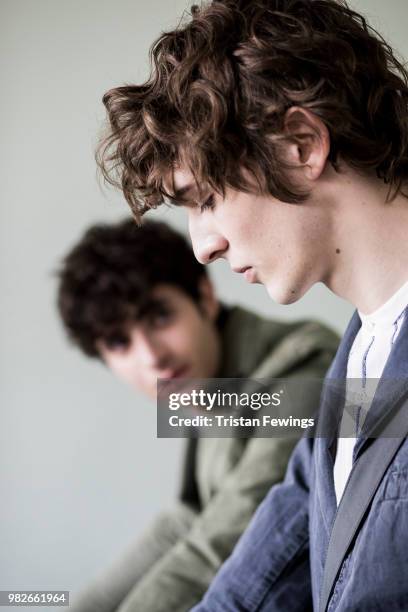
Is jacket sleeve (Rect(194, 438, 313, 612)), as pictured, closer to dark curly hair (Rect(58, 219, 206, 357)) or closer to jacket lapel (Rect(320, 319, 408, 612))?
jacket lapel (Rect(320, 319, 408, 612))

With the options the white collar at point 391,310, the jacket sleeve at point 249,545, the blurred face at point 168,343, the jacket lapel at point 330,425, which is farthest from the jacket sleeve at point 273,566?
the blurred face at point 168,343

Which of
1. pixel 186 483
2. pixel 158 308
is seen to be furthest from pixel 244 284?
pixel 186 483

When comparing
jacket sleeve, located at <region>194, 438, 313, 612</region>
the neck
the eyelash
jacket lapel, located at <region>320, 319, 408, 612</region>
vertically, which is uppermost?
the eyelash

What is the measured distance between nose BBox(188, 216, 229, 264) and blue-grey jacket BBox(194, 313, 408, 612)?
189 mm

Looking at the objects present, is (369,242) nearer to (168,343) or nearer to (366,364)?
(366,364)

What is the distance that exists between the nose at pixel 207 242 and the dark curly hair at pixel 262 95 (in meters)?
0.06

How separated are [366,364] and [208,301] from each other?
1.04 meters

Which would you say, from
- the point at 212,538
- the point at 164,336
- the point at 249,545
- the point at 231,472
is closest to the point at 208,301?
the point at 164,336

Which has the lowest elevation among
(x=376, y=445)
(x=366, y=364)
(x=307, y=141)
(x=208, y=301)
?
(x=376, y=445)

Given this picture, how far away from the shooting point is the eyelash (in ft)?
2.80

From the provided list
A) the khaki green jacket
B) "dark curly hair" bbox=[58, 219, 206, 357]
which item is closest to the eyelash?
the khaki green jacket

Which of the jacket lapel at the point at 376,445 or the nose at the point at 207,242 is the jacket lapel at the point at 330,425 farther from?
the nose at the point at 207,242

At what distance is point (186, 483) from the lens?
1872 mm

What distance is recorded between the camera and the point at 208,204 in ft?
2.82
